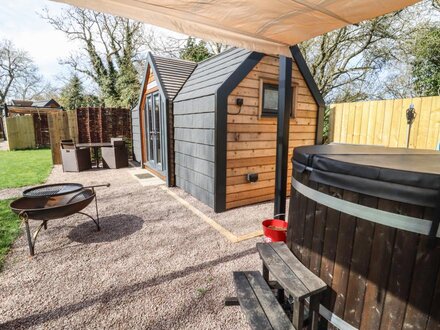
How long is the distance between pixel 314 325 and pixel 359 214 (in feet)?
2.85

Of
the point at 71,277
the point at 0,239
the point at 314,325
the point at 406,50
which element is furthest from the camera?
the point at 406,50

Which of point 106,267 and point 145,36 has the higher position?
point 145,36

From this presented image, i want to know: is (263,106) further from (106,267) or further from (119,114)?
(119,114)

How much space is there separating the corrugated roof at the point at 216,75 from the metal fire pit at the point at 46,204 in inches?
111

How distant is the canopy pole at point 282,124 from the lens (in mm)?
3113

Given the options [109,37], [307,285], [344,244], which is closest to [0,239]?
[307,285]

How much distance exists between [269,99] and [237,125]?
1110 millimetres

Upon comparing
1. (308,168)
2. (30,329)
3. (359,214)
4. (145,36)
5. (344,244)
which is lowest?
(30,329)

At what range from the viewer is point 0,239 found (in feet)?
11.6

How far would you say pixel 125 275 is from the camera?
2809 millimetres

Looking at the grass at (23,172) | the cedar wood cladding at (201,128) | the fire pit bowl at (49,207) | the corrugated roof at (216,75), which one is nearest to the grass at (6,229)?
the fire pit bowl at (49,207)

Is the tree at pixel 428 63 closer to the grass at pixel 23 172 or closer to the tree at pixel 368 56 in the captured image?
the tree at pixel 368 56

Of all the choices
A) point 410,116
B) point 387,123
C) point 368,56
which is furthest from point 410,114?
point 368,56

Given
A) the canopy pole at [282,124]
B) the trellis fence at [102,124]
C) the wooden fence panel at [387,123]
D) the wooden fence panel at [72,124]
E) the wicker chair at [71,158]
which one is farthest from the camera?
the trellis fence at [102,124]
